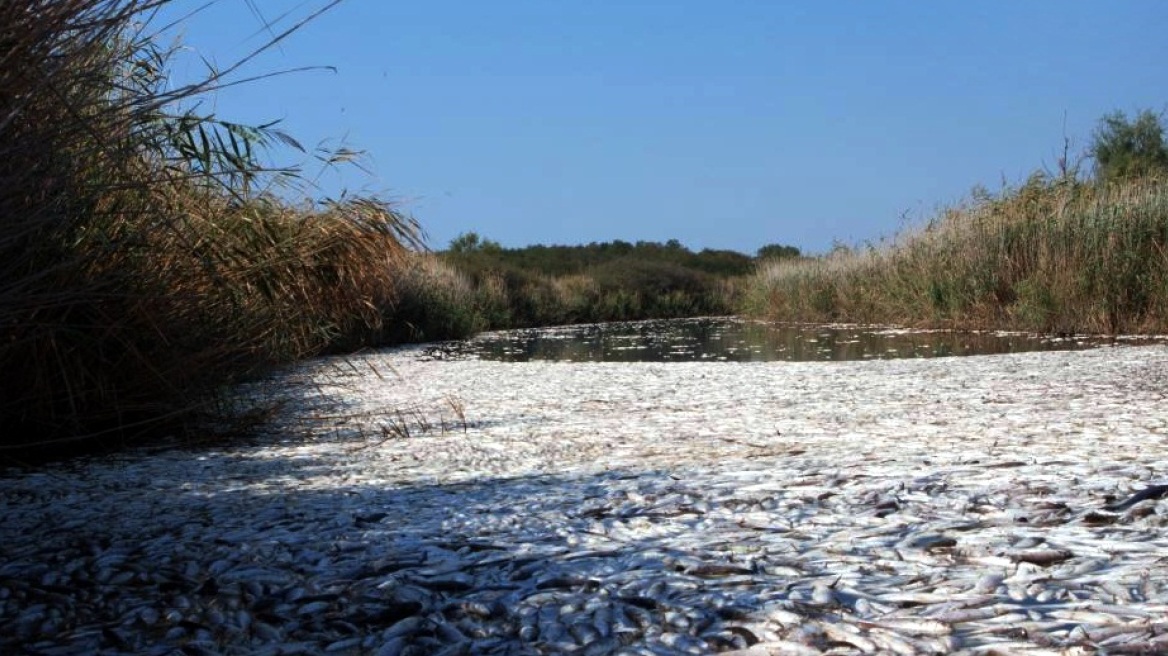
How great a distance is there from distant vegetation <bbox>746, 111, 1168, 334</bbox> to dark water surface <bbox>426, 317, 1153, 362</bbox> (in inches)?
28.4

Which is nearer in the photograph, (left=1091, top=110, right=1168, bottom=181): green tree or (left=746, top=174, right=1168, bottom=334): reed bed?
(left=746, top=174, right=1168, bottom=334): reed bed

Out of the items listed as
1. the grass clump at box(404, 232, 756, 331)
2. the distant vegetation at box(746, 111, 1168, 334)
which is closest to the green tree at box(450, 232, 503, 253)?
the grass clump at box(404, 232, 756, 331)

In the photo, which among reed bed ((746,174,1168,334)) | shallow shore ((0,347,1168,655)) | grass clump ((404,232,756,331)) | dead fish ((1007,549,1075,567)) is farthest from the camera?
grass clump ((404,232,756,331))

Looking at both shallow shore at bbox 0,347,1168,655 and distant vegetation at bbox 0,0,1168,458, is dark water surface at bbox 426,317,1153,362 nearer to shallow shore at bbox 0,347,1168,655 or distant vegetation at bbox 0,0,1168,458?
distant vegetation at bbox 0,0,1168,458

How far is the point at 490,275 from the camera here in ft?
66.9

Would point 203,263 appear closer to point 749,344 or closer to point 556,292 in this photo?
point 749,344

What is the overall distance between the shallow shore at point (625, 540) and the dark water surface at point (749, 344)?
518 cm

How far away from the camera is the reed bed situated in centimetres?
1068

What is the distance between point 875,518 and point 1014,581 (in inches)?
21.1

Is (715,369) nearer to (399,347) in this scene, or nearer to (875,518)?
(875,518)

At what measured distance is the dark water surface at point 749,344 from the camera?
9.46m

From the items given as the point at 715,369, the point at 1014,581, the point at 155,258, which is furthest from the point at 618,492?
the point at 715,369

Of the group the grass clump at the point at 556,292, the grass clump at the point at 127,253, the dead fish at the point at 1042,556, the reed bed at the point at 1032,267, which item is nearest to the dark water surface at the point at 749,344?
the reed bed at the point at 1032,267

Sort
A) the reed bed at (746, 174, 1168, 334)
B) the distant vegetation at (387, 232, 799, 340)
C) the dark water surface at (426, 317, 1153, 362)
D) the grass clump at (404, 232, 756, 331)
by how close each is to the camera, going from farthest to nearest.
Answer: the grass clump at (404, 232, 756, 331)
the distant vegetation at (387, 232, 799, 340)
the reed bed at (746, 174, 1168, 334)
the dark water surface at (426, 317, 1153, 362)
